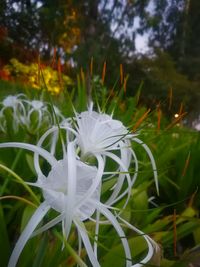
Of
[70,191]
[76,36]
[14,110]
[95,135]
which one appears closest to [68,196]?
[70,191]

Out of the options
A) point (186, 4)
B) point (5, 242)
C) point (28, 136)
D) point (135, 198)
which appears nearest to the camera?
point (5, 242)

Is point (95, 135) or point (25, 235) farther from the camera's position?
point (95, 135)

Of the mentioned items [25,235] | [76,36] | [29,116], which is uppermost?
[76,36]

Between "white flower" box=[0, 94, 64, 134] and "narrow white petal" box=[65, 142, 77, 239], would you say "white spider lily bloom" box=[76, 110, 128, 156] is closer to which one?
"narrow white petal" box=[65, 142, 77, 239]

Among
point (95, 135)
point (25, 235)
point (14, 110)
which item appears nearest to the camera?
point (25, 235)

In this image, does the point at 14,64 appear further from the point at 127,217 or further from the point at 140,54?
the point at 140,54

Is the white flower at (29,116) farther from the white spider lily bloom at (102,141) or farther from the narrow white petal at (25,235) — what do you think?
the narrow white petal at (25,235)

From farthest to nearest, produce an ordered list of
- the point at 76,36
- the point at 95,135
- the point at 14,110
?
the point at 76,36 < the point at 14,110 < the point at 95,135

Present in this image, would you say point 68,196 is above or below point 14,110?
below

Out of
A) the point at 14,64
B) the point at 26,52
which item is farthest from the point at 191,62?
the point at 14,64

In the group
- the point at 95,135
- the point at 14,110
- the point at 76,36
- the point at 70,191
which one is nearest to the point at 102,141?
the point at 95,135

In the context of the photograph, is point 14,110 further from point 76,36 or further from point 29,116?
point 76,36
